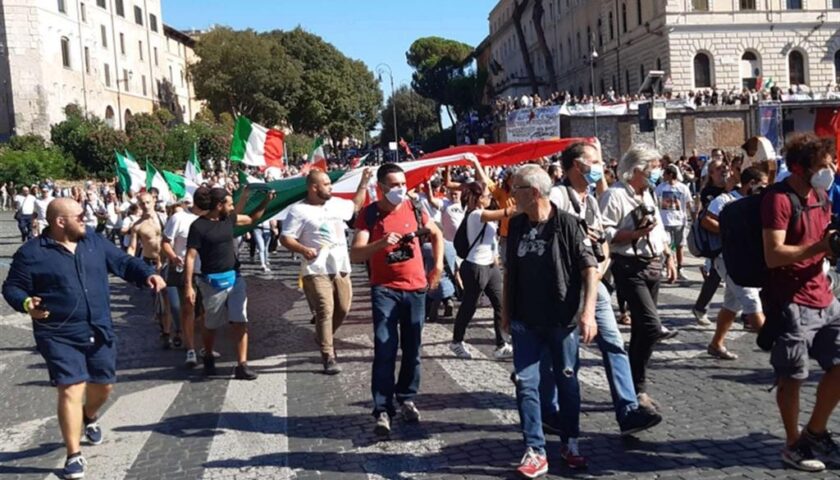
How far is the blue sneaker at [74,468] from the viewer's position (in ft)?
17.6

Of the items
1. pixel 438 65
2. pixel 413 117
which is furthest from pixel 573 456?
pixel 438 65

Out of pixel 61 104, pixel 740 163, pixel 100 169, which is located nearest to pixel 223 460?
pixel 740 163

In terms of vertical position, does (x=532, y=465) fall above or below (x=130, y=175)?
below

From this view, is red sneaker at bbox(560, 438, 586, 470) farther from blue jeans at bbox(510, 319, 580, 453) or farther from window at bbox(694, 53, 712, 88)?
window at bbox(694, 53, 712, 88)

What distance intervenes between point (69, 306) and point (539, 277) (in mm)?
2938

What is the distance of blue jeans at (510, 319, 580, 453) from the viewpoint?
4848 millimetres

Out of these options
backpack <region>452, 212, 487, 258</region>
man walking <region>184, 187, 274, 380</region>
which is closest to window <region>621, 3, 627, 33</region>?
backpack <region>452, 212, 487, 258</region>

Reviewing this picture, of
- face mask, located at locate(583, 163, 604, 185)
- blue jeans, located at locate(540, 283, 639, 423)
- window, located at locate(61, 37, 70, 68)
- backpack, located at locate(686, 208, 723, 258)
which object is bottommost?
blue jeans, located at locate(540, 283, 639, 423)

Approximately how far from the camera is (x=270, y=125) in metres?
66.3

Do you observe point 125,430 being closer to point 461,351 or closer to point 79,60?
point 461,351

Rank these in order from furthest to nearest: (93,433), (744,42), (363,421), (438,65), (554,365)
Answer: (438,65) < (744,42) < (363,421) < (93,433) < (554,365)

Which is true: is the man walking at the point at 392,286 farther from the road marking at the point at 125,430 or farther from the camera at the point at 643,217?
the road marking at the point at 125,430

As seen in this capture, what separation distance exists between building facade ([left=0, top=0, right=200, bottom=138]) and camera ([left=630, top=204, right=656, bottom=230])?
56159 mm

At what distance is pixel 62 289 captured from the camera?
5504mm
